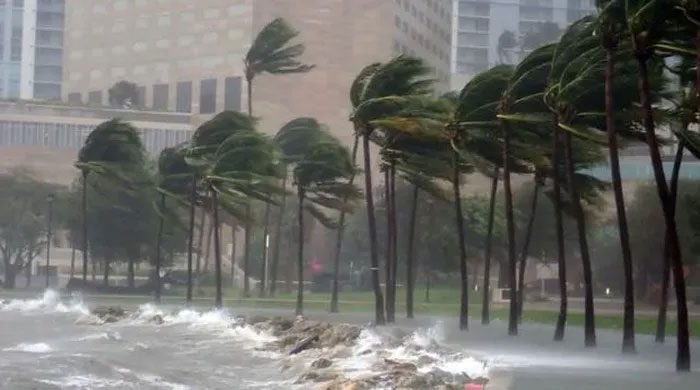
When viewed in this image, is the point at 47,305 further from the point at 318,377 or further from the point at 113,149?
the point at 318,377

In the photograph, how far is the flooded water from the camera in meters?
23.3

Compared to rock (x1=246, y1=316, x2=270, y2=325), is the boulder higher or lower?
lower

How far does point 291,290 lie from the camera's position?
3383 inches

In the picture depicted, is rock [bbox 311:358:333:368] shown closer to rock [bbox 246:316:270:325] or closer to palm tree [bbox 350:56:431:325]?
palm tree [bbox 350:56:431:325]

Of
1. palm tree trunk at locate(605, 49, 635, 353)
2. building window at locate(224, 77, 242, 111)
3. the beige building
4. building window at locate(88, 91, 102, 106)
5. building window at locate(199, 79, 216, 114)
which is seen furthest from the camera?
building window at locate(88, 91, 102, 106)

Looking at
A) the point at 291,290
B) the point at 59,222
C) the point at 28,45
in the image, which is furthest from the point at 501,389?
the point at 28,45

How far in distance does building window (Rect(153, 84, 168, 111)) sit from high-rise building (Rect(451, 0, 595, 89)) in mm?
56559

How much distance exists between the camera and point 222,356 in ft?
112

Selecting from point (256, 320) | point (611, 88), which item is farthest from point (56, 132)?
point (611, 88)

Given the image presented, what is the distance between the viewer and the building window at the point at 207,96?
13500 cm

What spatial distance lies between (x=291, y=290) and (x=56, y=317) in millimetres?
30915

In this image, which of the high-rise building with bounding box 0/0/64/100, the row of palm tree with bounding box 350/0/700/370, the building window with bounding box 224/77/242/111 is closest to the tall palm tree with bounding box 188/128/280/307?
the row of palm tree with bounding box 350/0/700/370

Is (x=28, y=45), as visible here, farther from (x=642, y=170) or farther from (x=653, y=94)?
(x=653, y=94)

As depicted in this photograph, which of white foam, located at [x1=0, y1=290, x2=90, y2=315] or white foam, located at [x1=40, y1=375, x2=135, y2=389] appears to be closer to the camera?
white foam, located at [x1=40, y1=375, x2=135, y2=389]
